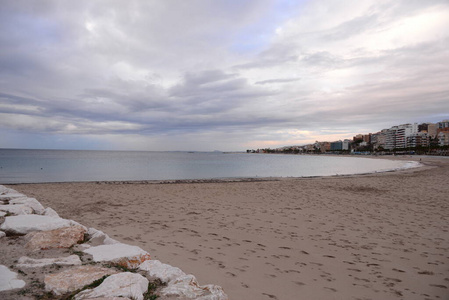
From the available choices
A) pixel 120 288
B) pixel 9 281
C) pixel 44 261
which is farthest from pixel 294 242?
pixel 9 281

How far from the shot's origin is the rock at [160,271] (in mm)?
2802

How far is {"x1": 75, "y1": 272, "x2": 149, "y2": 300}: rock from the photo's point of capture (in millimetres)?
2279

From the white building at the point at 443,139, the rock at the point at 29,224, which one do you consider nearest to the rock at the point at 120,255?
the rock at the point at 29,224

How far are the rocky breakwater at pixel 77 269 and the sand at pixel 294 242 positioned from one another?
1330 millimetres

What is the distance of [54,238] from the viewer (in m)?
3.64

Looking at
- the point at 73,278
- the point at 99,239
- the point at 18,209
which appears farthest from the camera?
the point at 18,209

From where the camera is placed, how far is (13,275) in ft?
8.71

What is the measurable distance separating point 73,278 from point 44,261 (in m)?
0.74

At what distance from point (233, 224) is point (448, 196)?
11757 millimetres

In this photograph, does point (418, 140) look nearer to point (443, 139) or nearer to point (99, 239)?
point (443, 139)

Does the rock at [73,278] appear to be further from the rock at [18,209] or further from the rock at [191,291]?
the rock at [18,209]

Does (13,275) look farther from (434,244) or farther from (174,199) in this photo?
(174,199)

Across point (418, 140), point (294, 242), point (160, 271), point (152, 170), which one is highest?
point (418, 140)

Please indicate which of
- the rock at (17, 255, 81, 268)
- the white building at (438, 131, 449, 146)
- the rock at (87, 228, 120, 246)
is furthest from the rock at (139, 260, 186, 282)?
the white building at (438, 131, 449, 146)
